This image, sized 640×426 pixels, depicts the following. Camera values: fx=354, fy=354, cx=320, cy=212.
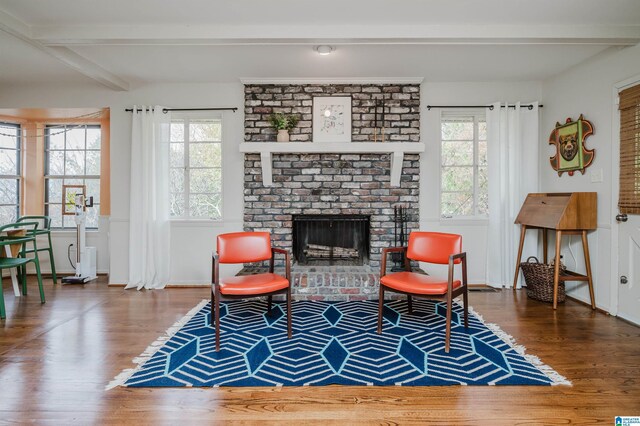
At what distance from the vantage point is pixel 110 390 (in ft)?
6.63

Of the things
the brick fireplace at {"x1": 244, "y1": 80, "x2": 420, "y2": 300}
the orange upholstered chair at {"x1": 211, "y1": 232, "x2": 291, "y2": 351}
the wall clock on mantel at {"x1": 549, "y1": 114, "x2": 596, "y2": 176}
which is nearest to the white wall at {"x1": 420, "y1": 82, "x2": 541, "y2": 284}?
the brick fireplace at {"x1": 244, "y1": 80, "x2": 420, "y2": 300}

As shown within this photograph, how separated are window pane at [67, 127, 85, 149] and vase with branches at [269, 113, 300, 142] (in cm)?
308

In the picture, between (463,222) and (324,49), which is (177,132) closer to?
(324,49)

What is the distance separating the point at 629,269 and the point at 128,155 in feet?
18.1

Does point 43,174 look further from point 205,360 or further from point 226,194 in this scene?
point 205,360

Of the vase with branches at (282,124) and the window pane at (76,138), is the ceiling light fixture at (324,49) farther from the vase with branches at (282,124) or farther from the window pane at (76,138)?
the window pane at (76,138)

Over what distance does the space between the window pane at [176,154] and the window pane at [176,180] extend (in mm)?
89

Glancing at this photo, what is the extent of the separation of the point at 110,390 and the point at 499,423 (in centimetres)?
209

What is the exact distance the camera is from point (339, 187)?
4340 mm

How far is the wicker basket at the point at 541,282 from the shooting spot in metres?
3.69

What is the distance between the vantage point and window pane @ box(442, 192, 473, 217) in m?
4.51

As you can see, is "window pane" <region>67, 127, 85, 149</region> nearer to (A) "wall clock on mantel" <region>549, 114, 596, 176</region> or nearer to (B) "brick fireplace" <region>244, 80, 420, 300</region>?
(B) "brick fireplace" <region>244, 80, 420, 300</region>

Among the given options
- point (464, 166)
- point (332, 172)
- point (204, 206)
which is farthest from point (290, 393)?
point (464, 166)

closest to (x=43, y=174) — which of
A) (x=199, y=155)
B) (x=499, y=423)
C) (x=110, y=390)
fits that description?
(x=199, y=155)
